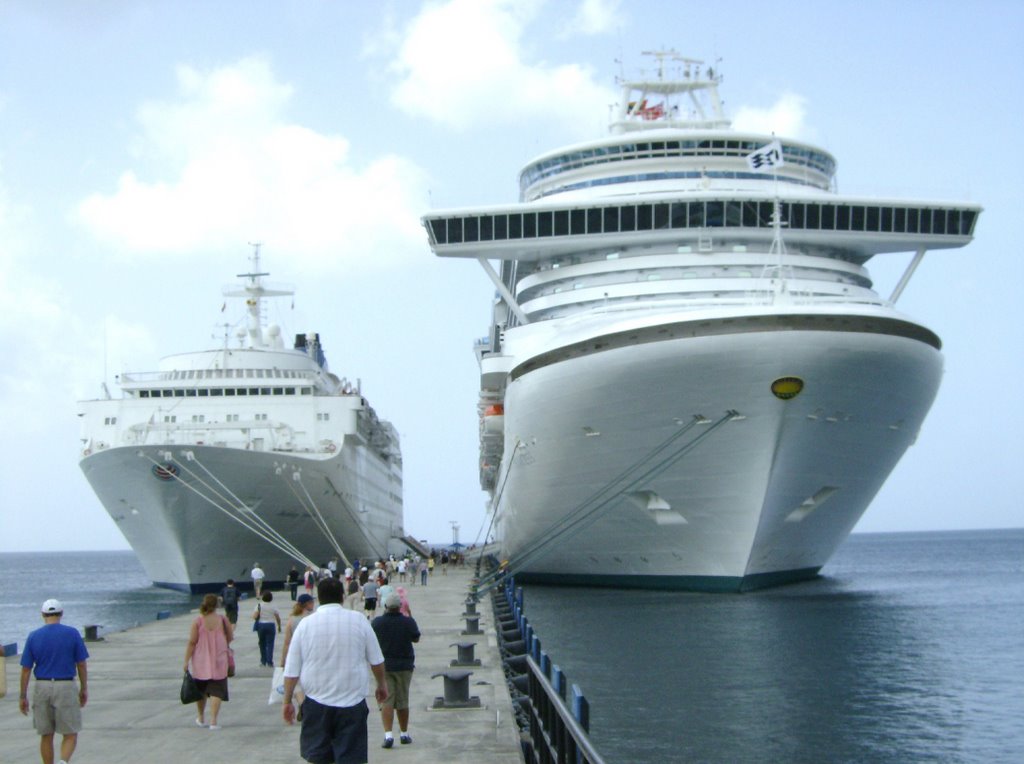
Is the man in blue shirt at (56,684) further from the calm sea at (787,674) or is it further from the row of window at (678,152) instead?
the row of window at (678,152)

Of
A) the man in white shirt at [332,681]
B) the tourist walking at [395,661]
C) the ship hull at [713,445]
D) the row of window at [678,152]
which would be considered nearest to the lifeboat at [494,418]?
the ship hull at [713,445]

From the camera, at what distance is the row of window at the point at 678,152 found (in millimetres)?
35781

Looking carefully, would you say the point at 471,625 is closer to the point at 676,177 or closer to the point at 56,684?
the point at 56,684

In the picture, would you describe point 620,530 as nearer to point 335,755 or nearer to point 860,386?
point 860,386

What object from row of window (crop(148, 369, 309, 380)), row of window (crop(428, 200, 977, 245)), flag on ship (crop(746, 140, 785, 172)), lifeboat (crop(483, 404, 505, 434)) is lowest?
lifeboat (crop(483, 404, 505, 434))

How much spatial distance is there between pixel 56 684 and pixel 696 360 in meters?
17.6

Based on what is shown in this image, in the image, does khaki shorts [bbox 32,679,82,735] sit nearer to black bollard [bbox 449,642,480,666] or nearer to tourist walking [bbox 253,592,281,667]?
tourist walking [bbox 253,592,281,667]

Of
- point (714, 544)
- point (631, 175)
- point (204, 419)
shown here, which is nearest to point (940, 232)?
point (631, 175)

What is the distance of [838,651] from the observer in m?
23.2

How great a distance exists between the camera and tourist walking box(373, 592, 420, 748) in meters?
10.4

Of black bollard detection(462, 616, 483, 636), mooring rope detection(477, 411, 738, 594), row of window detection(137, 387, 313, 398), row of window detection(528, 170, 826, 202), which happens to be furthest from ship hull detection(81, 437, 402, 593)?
black bollard detection(462, 616, 483, 636)

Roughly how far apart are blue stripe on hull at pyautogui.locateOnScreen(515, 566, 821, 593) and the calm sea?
0.83ft

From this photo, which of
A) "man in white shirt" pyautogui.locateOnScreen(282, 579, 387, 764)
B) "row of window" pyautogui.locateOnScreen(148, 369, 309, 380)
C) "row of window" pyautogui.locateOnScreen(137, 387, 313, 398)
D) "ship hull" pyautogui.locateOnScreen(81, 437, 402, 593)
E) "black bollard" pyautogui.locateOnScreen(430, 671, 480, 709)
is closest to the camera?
"man in white shirt" pyautogui.locateOnScreen(282, 579, 387, 764)

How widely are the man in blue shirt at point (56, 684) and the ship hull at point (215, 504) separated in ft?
93.8
